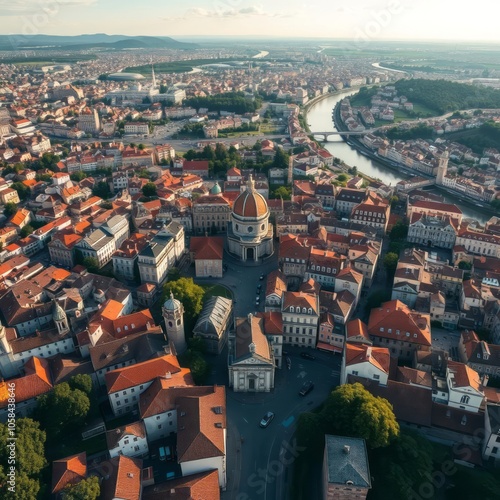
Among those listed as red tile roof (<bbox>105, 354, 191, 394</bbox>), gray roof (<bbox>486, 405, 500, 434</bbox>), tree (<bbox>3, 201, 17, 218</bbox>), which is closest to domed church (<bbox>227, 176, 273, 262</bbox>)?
red tile roof (<bbox>105, 354, 191, 394</bbox>)

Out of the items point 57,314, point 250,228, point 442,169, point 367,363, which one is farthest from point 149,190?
point 442,169

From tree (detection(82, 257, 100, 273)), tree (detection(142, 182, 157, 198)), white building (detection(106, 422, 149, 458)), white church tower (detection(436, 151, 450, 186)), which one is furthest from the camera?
white church tower (detection(436, 151, 450, 186))

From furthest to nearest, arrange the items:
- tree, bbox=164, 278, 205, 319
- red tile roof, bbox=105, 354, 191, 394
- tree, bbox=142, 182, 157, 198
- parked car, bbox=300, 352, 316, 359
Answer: tree, bbox=142, 182, 157, 198, tree, bbox=164, 278, 205, 319, parked car, bbox=300, 352, 316, 359, red tile roof, bbox=105, 354, 191, 394

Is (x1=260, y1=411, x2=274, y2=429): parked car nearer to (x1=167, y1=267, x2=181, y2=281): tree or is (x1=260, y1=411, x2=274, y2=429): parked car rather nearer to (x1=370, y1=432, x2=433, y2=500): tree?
(x1=370, y1=432, x2=433, y2=500): tree

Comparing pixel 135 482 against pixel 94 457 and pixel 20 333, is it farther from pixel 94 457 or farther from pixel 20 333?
pixel 20 333

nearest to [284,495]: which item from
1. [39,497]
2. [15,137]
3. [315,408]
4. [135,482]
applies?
[315,408]

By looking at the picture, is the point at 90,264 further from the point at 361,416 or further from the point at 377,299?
the point at 361,416

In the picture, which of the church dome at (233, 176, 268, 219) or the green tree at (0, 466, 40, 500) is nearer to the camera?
the green tree at (0, 466, 40, 500)
